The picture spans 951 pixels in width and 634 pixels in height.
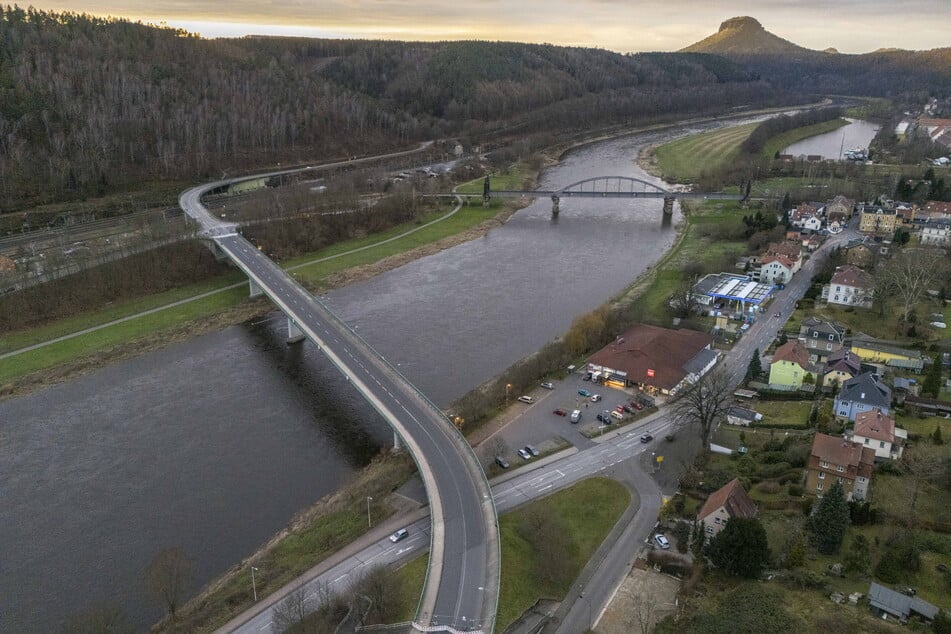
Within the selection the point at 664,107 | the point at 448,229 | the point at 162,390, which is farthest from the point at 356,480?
the point at 664,107

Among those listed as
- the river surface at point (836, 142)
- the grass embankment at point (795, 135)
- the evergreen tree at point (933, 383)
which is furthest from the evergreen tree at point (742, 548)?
the river surface at point (836, 142)

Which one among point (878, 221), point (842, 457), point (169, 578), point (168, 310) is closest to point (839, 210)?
point (878, 221)

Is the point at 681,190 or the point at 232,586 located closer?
the point at 232,586

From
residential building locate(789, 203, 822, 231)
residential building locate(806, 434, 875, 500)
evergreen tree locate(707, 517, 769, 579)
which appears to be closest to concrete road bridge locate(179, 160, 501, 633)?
evergreen tree locate(707, 517, 769, 579)

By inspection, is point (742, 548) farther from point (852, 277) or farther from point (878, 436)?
point (852, 277)

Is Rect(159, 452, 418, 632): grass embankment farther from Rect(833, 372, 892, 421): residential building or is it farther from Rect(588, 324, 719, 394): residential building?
Rect(833, 372, 892, 421): residential building

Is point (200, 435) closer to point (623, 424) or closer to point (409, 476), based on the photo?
point (409, 476)

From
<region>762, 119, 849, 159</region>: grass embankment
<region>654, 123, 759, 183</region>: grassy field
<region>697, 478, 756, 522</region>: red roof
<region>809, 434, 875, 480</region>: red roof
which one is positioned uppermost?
<region>762, 119, 849, 159</region>: grass embankment
